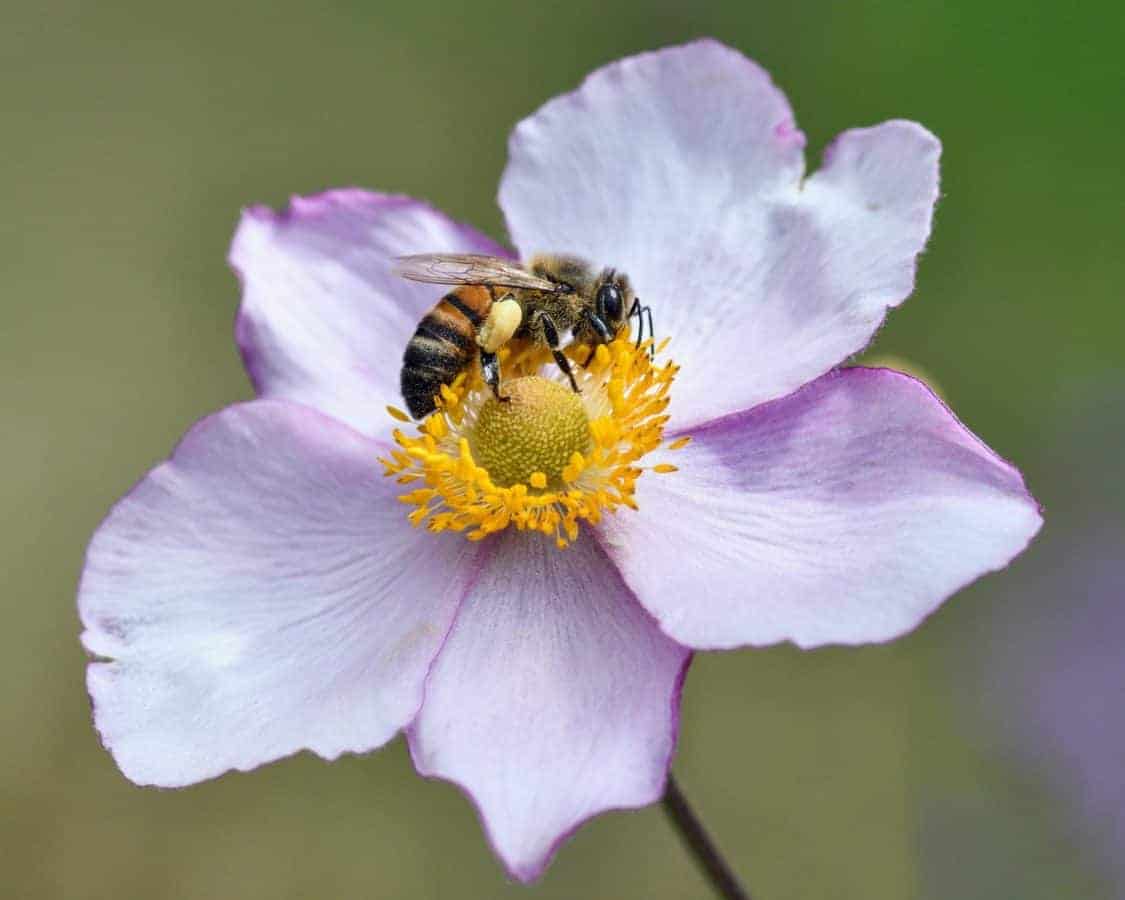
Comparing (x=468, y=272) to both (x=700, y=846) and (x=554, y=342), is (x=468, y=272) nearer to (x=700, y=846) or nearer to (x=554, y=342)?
(x=554, y=342)

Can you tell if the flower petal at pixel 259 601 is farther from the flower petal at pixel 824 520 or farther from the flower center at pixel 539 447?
the flower petal at pixel 824 520

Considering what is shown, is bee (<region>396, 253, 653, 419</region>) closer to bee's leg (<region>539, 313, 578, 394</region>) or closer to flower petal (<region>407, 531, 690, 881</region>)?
bee's leg (<region>539, 313, 578, 394</region>)

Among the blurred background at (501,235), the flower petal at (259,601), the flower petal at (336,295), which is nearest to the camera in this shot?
the flower petal at (259,601)

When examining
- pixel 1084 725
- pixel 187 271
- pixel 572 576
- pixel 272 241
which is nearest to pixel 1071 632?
pixel 1084 725

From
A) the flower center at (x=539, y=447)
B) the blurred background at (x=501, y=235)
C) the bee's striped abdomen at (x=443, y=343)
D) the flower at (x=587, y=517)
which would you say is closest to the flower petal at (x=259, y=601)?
the flower at (x=587, y=517)

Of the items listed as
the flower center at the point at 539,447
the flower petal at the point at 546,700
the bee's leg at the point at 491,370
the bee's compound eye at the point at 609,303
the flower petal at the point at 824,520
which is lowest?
the flower petal at the point at 546,700

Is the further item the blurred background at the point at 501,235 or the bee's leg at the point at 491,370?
the blurred background at the point at 501,235

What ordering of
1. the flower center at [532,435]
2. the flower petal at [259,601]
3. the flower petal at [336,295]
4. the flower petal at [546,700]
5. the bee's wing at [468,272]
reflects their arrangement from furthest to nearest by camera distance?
the flower petal at [336,295]
the flower center at [532,435]
the bee's wing at [468,272]
the flower petal at [259,601]
the flower petal at [546,700]

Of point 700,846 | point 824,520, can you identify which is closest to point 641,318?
point 824,520
